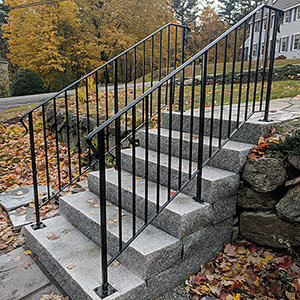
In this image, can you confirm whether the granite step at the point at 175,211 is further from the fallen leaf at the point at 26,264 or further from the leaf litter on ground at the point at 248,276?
the fallen leaf at the point at 26,264

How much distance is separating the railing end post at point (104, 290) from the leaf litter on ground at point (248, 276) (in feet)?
2.10

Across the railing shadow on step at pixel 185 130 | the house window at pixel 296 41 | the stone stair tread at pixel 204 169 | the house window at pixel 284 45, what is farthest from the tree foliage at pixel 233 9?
the stone stair tread at pixel 204 169

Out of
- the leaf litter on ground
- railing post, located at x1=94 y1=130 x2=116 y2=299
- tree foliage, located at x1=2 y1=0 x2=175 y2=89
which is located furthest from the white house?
railing post, located at x1=94 y1=130 x2=116 y2=299

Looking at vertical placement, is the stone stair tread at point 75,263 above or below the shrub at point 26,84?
below

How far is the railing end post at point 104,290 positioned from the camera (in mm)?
1773

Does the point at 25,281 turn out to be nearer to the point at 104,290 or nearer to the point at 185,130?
the point at 104,290

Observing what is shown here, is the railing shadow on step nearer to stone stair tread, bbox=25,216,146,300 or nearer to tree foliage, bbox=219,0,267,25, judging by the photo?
stone stair tread, bbox=25,216,146,300

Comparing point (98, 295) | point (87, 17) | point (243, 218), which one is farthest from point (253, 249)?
point (87, 17)

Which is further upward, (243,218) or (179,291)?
(243,218)

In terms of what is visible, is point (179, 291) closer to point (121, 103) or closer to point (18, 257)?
point (18, 257)

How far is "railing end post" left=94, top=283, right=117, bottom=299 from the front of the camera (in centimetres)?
177

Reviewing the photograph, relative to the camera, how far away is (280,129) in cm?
269

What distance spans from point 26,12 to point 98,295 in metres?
16.0

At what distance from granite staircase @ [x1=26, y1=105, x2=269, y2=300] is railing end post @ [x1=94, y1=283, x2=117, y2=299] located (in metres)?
0.03
